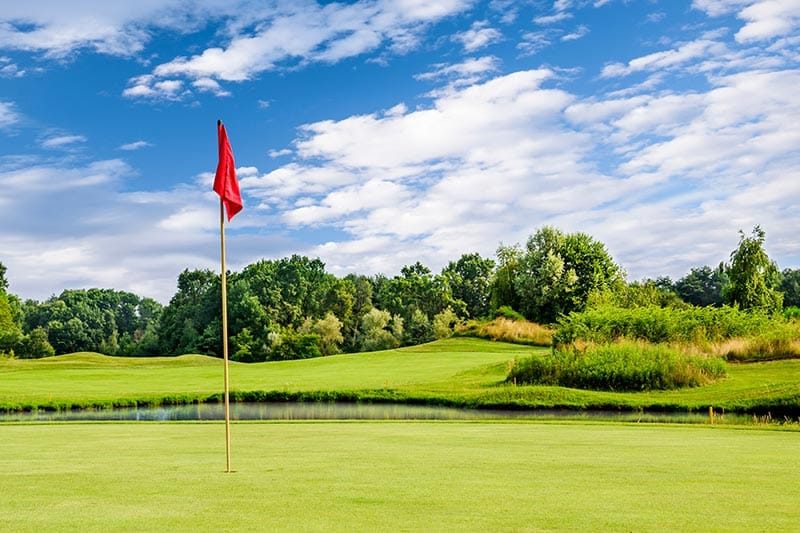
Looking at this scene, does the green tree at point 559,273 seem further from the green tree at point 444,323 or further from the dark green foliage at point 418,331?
the dark green foliage at point 418,331

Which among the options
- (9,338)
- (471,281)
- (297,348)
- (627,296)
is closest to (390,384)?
(627,296)

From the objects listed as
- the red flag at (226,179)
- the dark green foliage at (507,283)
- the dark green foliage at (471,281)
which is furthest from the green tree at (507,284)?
the red flag at (226,179)

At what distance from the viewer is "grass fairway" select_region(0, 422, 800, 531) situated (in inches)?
238

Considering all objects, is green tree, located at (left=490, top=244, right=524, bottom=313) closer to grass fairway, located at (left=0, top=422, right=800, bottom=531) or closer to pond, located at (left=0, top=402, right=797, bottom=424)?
pond, located at (left=0, top=402, right=797, bottom=424)

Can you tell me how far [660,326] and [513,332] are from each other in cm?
2169

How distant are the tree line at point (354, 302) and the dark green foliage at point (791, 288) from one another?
19 centimetres

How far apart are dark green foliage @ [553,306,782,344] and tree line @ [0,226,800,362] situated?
14870mm

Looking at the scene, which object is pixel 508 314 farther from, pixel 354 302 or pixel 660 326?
pixel 354 302

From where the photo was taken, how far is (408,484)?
7.93m

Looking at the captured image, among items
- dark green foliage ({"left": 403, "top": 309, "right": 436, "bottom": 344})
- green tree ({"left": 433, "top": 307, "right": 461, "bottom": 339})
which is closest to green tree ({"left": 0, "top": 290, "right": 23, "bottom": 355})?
dark green foliage ({"left": 403, "top": 309, "right": 436, "bottom": 344})

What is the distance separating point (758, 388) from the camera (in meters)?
26.7

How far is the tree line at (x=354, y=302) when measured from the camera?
207 feet

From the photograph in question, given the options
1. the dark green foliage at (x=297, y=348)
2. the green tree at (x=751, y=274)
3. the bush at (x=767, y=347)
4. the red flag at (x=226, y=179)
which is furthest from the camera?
the dark green foliage at (x=297, y=348)

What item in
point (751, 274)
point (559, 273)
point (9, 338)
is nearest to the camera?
point (751, 274)
